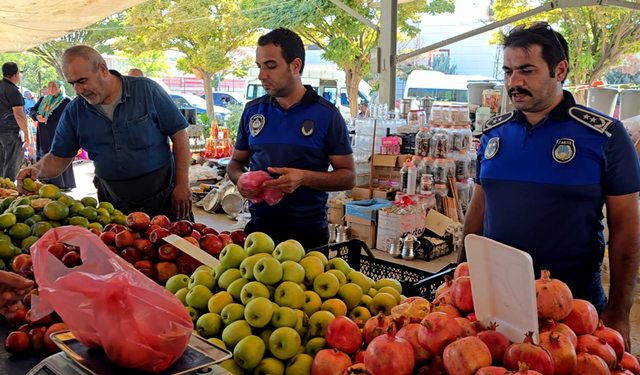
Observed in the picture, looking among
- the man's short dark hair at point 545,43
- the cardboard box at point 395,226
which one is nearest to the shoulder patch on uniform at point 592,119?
the man's short dark hair at point 545,43

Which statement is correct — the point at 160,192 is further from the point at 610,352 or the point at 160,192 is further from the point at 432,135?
the point at 432,135

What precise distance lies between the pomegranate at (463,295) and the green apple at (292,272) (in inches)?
19.2

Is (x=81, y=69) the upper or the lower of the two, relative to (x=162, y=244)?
upper

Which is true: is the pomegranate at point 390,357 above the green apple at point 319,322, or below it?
above

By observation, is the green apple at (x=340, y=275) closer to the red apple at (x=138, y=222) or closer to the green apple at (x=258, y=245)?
the green apple at (x=258, y=245)

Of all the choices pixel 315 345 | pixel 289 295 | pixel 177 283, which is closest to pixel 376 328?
pixel 315 345

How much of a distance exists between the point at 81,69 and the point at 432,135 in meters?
4.35

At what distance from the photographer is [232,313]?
1527mm

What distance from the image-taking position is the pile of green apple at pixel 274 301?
145cm

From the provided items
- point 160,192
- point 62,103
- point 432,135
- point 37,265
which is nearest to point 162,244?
point 37,265

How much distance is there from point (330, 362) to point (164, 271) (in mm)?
942

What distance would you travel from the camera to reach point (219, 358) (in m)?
1.16

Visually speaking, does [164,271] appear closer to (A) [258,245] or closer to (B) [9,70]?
(A) [258,245]

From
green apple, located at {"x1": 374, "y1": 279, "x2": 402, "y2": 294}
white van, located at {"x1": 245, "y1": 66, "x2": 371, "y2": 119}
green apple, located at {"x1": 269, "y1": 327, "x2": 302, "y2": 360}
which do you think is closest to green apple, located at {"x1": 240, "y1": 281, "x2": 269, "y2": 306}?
green apple, located at {"x1": 269, "y1": 327, "x2": 302, "y2": 360}
